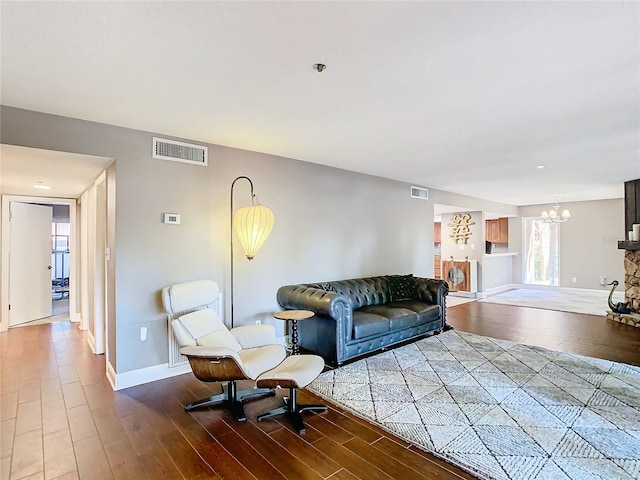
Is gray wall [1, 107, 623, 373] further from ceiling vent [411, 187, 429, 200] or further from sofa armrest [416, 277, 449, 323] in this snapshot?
ceiling vent [411, 187, 429, 200]

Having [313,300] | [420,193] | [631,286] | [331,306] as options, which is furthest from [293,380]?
[631,286]

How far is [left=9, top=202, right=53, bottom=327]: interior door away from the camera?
18.3 ft

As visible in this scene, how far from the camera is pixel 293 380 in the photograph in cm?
246

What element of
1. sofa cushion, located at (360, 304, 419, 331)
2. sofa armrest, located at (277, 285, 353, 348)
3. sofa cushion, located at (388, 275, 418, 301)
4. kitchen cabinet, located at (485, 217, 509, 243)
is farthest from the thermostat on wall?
kitchen cabinet, located at (485, 217, 509, 243)

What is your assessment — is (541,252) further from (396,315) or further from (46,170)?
(46,170)

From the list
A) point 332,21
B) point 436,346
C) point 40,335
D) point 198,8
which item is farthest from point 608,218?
point 40,335

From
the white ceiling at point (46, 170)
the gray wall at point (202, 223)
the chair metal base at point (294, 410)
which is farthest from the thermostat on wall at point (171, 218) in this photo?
the chair metal base at point (294, 410)

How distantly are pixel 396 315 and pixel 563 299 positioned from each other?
631 centimetres

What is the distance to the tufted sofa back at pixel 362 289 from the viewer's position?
4684 millimetres

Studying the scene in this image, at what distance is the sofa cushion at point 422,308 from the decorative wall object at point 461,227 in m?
4.54

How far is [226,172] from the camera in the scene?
402cm

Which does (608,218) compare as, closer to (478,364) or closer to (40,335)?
(478,364)

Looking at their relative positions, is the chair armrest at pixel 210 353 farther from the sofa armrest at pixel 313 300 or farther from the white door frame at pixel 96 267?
the white door frame at pixel 96 267

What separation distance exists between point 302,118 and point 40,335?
516 cm
